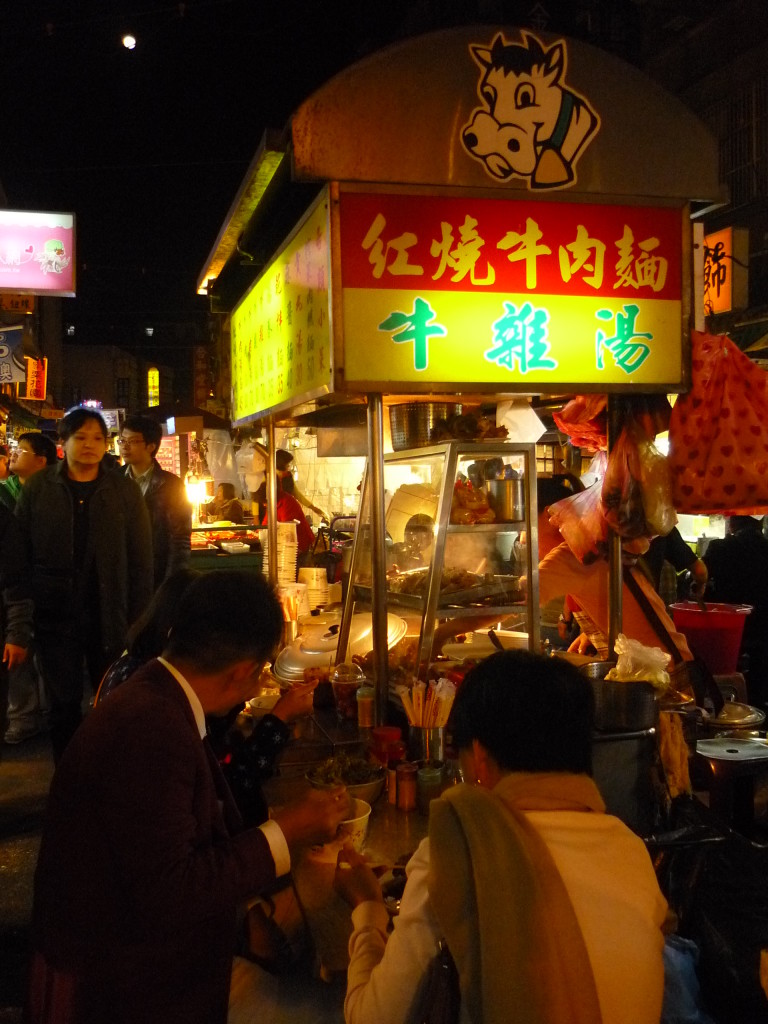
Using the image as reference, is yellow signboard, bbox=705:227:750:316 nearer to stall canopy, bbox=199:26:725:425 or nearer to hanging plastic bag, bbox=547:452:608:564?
hanging plastic bag, bbox=547:452:608:564

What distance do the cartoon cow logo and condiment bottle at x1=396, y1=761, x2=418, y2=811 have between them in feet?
9.05

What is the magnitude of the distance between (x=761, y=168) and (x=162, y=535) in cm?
1014

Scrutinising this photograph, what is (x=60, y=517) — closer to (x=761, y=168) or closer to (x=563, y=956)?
(x=563, y=956)

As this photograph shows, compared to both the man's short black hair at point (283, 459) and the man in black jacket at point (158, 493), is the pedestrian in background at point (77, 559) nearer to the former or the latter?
the man in black jacket at point (158, 493)

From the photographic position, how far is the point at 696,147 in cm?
395

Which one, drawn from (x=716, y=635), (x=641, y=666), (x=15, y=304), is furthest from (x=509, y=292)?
(x=15, y=304)

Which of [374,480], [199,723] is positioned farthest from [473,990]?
[374,480]

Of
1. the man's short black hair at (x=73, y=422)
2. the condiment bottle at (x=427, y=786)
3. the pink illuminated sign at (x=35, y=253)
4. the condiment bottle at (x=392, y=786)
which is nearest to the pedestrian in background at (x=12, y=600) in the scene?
the man's short black hair at (x=73, y=422)

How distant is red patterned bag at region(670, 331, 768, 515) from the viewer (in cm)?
418

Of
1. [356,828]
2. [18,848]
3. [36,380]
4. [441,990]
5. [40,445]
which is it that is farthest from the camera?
[36,380]

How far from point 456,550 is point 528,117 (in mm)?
2495

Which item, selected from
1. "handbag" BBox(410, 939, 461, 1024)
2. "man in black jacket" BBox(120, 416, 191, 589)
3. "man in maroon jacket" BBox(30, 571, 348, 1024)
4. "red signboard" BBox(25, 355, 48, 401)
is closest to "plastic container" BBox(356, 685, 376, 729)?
"man in maroon jacket" BBox(30, 571, 348, 1024)

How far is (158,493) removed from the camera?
282 inches

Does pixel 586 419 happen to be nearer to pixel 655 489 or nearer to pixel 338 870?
pixel 655 489
